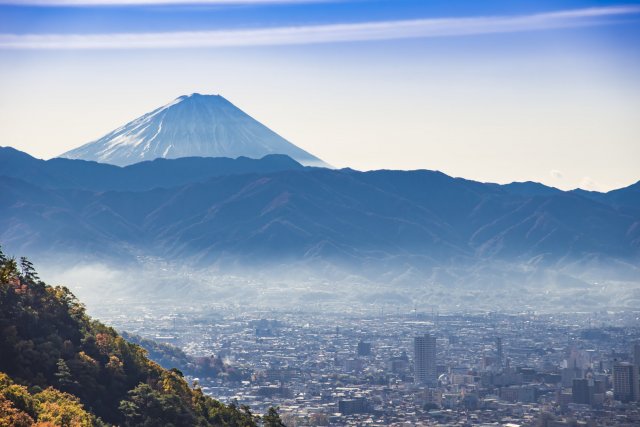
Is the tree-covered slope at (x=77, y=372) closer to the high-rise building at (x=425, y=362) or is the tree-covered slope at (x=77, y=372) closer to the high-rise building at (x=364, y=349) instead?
the high-rise building at (x=425, y=362)

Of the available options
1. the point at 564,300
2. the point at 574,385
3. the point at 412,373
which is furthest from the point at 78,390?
the point at 564,300

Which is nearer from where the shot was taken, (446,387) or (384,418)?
(384,418)

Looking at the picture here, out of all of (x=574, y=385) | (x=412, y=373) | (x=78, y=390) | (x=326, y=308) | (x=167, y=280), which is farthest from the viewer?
(x=167, y=280)

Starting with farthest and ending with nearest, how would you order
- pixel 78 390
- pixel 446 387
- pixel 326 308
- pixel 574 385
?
pixel 326 308
pixel 446 387
pixel 574 385
pixel 78 390

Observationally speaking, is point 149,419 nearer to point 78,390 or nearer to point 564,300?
point 78,390

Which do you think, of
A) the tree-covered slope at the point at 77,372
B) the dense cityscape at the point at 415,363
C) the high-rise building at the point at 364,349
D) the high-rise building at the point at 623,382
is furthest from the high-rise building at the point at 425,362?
the tree-covered slope at the point at 77,372

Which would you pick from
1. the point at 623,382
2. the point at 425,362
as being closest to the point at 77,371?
the point at 623,382

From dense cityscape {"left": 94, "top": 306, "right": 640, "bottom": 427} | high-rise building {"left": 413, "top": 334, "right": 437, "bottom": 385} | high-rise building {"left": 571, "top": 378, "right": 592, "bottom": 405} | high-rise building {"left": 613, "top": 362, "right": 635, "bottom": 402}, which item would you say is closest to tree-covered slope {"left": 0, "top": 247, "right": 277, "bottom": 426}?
dense cityscape {"left": 94, "top": 306, "right": 640, "bottom": 427}

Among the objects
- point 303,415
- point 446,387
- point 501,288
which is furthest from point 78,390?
point 501,288

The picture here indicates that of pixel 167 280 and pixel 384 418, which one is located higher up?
pixel 167 280
